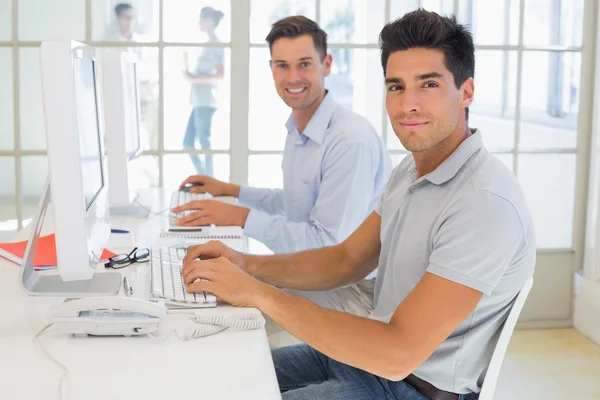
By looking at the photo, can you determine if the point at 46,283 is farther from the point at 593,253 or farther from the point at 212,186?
the point at 593,253

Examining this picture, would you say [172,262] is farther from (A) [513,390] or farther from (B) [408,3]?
(B) [408,3]

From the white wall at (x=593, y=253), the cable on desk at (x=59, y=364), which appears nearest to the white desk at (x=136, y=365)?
the cable on desk at (x=59, y=364)

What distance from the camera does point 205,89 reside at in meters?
3.65

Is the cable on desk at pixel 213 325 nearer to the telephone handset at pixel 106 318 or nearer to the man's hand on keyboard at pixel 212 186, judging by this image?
the telephone handset at pixel 106 318

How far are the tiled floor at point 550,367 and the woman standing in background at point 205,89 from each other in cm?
155

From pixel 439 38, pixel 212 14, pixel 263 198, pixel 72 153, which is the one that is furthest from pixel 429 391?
pixel 212 14

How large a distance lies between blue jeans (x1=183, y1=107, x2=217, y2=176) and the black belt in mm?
2161

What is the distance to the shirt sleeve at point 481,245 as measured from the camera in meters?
1.49

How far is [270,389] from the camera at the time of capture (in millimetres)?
1265

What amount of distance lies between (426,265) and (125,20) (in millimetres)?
2295

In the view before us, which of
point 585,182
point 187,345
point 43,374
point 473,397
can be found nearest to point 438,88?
→ point 473,397

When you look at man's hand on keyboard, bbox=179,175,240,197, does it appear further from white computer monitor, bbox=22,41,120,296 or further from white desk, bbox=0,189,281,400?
white desk, bbox=0,189,281,400

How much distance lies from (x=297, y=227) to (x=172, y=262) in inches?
28.3

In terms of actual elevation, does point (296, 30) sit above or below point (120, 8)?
below
